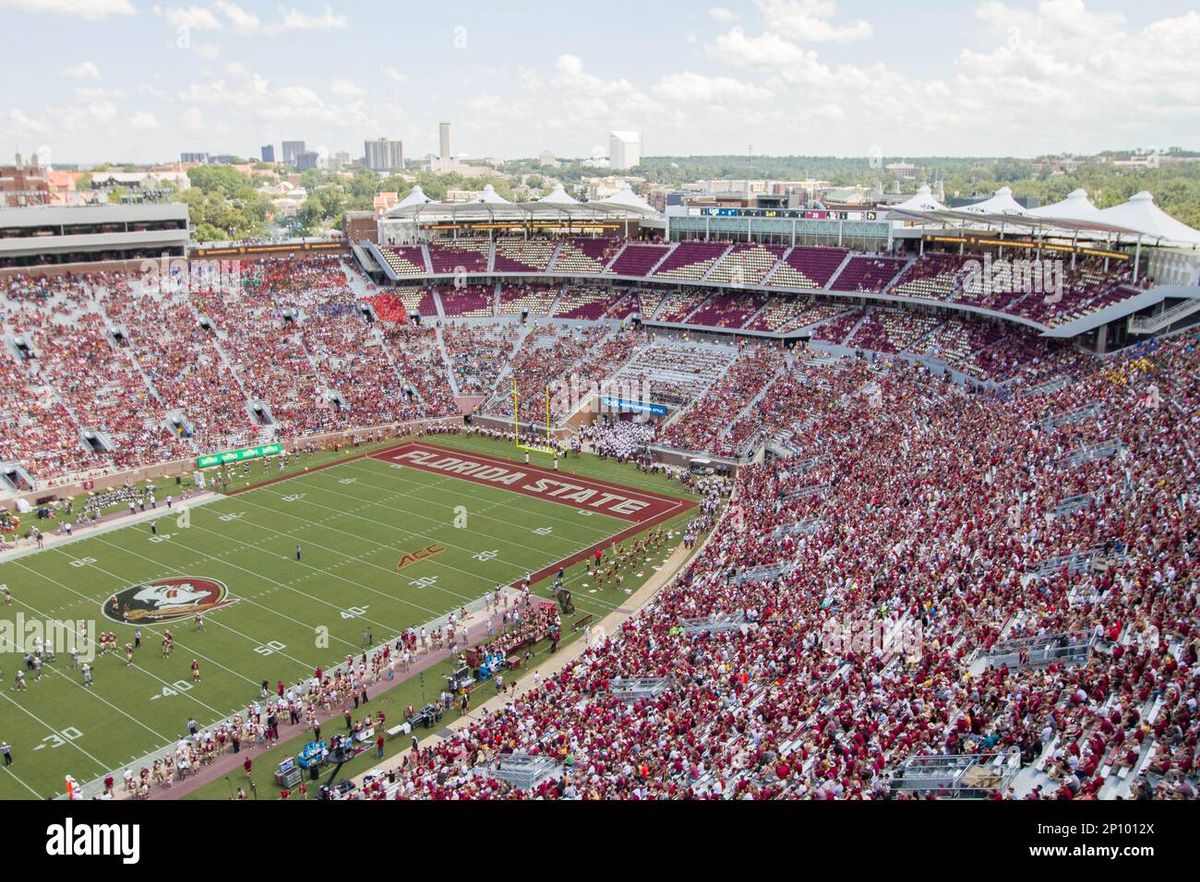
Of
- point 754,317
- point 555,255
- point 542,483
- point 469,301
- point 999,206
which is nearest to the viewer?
Answer: point 542,483

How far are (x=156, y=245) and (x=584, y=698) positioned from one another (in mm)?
50775

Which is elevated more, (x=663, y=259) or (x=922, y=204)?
(x=922, y=204)

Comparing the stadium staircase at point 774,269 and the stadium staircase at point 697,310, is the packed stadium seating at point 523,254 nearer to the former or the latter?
the stadium staircase at point 697,310

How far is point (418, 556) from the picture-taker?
33.3 m

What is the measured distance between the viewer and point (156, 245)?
5991 cm

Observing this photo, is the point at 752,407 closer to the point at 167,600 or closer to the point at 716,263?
the point at 716,263

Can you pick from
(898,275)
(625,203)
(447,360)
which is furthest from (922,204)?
(447,360)

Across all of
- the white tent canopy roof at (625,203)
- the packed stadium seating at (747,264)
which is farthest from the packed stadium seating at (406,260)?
the packed stadium seating at (747,264)

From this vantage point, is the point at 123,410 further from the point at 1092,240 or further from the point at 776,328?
the point at 1092,240

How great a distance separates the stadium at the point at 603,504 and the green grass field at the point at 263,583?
0.17 m

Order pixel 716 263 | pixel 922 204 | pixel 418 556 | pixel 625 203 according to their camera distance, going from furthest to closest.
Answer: pixel 625 203, pixel 716 263, pixel 922 204, pixel 418 556

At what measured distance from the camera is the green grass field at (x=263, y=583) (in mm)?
23031

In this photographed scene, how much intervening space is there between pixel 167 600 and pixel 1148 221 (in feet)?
126
